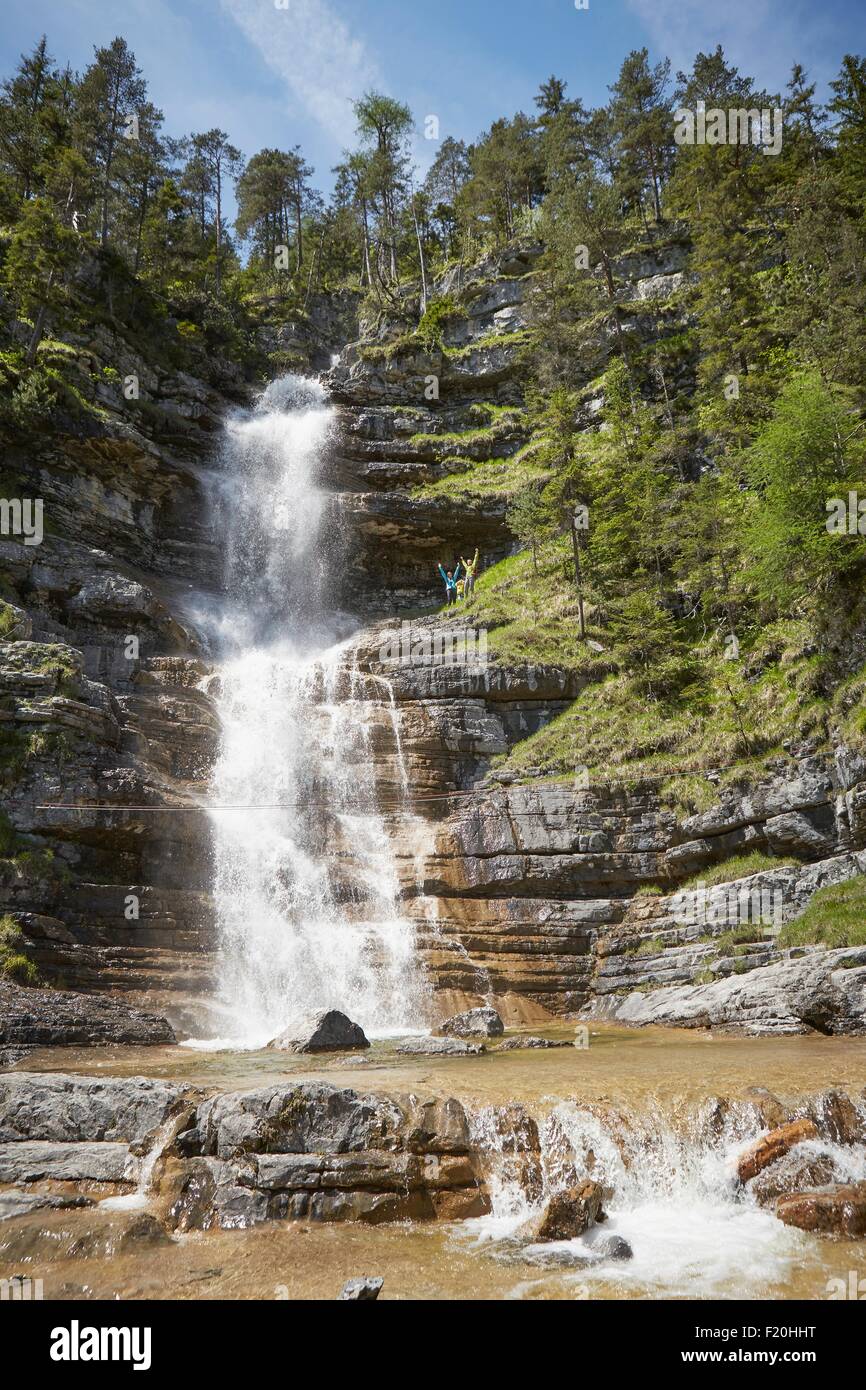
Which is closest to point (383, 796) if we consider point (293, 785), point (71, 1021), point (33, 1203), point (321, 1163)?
point (293, 785)

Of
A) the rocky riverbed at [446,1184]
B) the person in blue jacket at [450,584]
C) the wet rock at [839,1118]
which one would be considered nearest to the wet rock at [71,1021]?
the rocky riverbed at [446,1184]

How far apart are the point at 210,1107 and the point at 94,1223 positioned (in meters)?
1.59

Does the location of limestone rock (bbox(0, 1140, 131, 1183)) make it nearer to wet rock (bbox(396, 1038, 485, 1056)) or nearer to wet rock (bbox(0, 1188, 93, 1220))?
wet rock (bbox(0, 1188, 93, 1220))

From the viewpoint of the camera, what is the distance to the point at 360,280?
5725cm

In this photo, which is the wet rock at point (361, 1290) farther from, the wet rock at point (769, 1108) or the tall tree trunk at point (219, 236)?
the tall tree trunk at point (219, 236)

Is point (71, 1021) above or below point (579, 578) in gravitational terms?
below

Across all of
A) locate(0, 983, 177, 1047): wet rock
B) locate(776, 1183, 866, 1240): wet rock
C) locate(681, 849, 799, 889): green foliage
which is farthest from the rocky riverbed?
locate(681, 849, 799, 889): green foliage

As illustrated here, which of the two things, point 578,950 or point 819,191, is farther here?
point 819,191

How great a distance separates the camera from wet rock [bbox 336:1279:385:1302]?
18.2ft

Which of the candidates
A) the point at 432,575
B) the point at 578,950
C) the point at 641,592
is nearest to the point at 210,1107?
the point at 578,950

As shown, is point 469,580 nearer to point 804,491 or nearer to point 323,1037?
point 804,491

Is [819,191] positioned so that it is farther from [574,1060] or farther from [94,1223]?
[94,1223]

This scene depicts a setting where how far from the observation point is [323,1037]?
45.7 ft

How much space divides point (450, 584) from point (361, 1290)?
31805 mm
